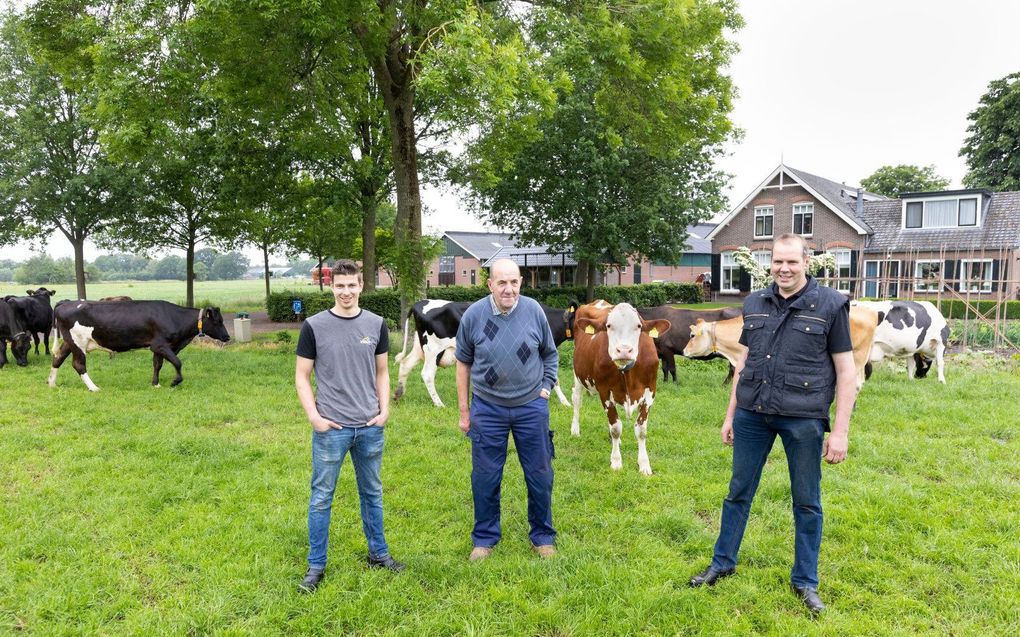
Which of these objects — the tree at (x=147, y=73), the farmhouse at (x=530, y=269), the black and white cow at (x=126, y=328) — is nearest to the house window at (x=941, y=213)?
the farmhouse at (x=530, y=269)

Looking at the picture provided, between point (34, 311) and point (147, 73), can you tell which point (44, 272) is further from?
point (147, 73)

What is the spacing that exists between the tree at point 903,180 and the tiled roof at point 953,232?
24397mm

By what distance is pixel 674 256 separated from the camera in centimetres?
2480

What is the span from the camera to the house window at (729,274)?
34750 mm

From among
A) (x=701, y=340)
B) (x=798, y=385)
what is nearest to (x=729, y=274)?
(x=701, y=340)

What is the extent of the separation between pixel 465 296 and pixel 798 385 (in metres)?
25.7

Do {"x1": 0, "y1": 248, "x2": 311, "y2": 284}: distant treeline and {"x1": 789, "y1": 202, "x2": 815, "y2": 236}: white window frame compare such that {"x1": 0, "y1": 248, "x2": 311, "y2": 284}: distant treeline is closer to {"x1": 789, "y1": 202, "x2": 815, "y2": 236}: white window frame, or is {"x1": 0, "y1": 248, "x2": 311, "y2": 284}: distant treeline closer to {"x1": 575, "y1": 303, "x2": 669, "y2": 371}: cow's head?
{"x1": 789, "y1": 202, "x2": 815, "y2": 236}: white window frame

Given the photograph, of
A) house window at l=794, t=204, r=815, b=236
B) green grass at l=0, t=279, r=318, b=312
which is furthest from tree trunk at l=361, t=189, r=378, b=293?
house window at l=794, t=204, r=815, b=236

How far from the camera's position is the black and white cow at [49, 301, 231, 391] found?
1050cm

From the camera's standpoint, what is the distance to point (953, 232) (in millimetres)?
27906

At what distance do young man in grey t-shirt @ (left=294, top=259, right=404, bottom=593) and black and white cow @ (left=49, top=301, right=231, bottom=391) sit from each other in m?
8.02

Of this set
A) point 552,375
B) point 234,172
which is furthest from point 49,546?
point 234,172

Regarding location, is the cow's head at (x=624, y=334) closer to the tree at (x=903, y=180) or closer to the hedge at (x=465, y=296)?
the hedge at (x=465, y=296)

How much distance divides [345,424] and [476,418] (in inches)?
36.7
